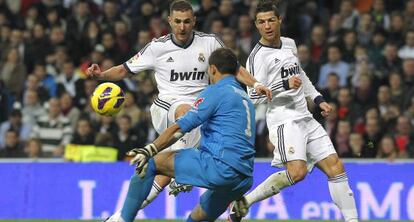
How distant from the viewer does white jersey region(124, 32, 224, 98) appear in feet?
39.0

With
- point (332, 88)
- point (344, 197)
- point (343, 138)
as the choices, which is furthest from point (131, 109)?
point (344, 197)

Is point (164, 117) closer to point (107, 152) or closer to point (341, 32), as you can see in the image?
point (107, 152)

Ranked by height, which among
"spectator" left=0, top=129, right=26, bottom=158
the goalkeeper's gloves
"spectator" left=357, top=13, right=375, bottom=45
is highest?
"spectator" left=357, top=13, right=375, bottom=45

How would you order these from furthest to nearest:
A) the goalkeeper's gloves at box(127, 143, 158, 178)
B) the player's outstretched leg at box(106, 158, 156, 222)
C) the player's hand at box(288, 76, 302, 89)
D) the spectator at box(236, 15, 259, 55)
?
1. the spectator at box(236, 15, 259, 55)
2. the player's hand at box(288, 76, 302, 89)
3. the player's outstretched leg at box(106, 158, 156, 222)
4. the goalkeeper's gloves at box(127, 143, 158, 178)

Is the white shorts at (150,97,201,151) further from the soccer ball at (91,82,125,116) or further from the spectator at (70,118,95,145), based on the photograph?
the spectator at (70,118,95,145)

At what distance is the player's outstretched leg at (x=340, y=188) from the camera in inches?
450

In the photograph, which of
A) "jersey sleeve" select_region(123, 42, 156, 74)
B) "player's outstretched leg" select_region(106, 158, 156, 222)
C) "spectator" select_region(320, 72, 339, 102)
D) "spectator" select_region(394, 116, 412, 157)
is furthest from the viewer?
"spectator" select_region(320, 72, 339, 102)

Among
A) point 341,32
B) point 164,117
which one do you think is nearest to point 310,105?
point 341,32

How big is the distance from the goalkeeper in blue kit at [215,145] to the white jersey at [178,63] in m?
1.70

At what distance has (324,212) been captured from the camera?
15.0 metres

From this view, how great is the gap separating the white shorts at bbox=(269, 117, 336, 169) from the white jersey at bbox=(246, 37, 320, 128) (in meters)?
0.08

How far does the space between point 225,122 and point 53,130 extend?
7776 millimetres

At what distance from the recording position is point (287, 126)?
1159 cm

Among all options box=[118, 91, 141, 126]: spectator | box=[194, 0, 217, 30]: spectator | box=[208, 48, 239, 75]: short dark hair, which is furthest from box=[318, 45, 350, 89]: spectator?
box=[208, 48, 239, 75]: short dark hair
